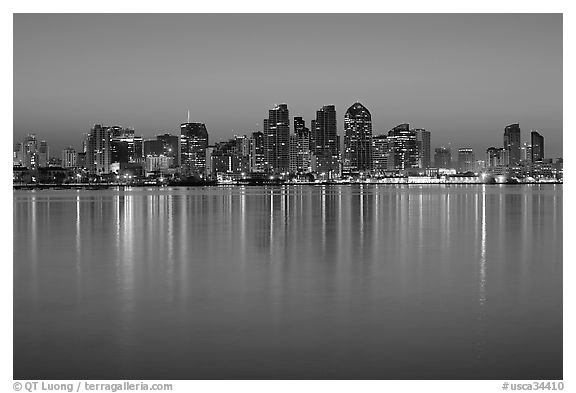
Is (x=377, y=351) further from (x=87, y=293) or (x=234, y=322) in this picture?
(x=87, y=293)

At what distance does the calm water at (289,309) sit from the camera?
8.76 metres

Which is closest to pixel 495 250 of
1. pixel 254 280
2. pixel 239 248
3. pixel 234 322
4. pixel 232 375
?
pixel 239 248

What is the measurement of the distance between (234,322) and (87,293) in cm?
400

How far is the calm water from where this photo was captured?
876cm

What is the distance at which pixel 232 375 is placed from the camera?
329 inches

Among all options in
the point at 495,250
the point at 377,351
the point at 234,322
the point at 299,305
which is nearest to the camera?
the point at 377,351

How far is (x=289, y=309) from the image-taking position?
1197 centimetres
